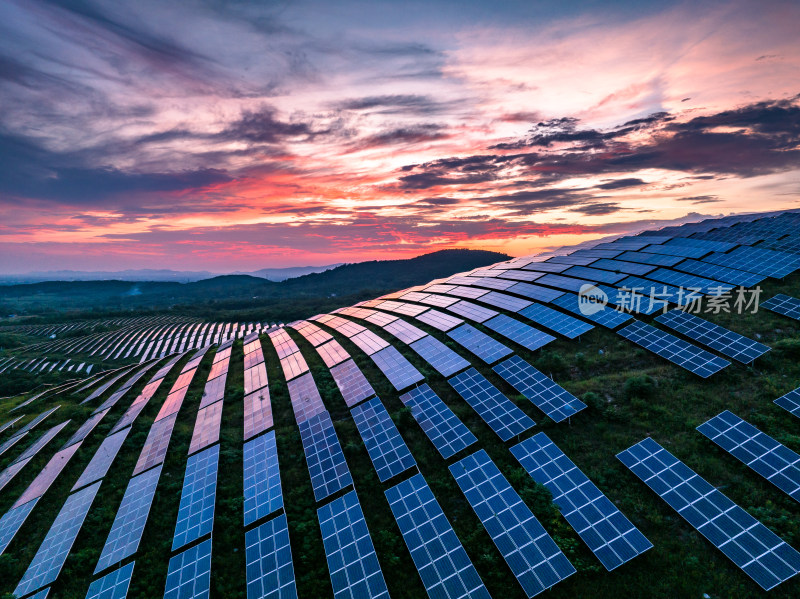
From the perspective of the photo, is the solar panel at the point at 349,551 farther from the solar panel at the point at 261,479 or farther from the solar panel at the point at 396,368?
the solar panel at the point at 396,368

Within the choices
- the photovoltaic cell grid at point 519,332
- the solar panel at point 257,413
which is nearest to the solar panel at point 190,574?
the solar panel at point 257,413

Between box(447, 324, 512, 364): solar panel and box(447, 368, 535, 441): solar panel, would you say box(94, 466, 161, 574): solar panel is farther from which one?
box(447, 324, 512, 364): solar panel

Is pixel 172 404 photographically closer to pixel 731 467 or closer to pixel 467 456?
pixel 467 456

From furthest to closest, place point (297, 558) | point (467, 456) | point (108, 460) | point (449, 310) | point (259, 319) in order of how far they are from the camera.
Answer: point (259, 319)
point (449, 310)
point (108, 460)
point (467, 456)
point (297, 558)

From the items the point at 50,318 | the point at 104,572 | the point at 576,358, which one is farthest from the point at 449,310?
the point at 50,318

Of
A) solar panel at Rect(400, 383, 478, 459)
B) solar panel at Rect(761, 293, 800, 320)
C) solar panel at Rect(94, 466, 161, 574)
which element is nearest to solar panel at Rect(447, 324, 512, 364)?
solar panel at Rect(400, 383, 478, 459)

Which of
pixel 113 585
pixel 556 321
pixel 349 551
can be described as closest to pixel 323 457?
pixel 349 551
